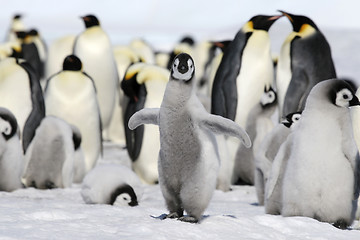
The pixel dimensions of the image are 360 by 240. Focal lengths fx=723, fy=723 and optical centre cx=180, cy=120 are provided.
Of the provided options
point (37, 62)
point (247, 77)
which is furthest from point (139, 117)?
point (37, 62)

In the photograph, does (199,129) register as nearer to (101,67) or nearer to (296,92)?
(296,92)

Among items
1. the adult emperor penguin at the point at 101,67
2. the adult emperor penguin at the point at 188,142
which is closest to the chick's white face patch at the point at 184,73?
the adult emperor penguin at the point at 188,142

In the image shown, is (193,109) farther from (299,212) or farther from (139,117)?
(299,212)

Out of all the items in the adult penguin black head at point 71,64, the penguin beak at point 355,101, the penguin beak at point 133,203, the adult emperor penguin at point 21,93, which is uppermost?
the penguin beak at point 355,101

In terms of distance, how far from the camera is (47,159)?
636 centimetres

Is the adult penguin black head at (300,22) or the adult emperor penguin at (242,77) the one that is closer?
the adult emperor penguin at (242,77)

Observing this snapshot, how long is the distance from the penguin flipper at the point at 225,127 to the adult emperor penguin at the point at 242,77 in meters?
4.09

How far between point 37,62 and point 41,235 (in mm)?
12271

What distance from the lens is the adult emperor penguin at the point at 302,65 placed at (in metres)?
7.66

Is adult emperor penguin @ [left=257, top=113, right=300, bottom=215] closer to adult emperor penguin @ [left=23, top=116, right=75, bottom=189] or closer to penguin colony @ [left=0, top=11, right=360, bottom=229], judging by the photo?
penguin colony @ [left=0, top=11, right=360, bottom=229]

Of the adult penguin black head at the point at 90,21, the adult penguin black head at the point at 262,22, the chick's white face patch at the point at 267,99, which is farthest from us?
the adult penguin black head at the point at 90,21

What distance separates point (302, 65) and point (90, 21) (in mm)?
4502

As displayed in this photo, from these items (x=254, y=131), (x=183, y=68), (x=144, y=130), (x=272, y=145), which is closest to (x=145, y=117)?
(x=183, y=68)

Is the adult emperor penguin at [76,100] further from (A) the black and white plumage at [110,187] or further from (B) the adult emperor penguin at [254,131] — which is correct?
(A) the black and white plumage at [110,187]
